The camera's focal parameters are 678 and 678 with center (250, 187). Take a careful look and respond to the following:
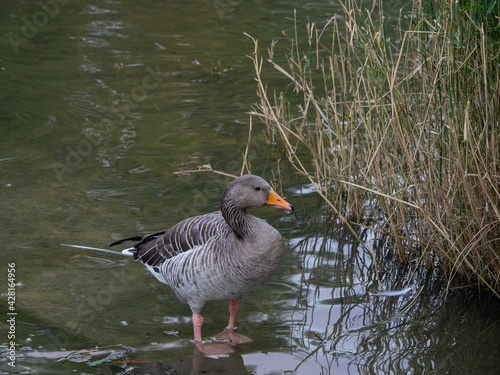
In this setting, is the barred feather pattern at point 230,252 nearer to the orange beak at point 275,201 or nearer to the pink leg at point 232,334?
the orange beak at point 275,201

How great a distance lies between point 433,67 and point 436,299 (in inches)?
71.3

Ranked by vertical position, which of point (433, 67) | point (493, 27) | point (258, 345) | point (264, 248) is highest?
point (493, 27)

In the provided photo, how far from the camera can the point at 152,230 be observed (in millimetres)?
6379

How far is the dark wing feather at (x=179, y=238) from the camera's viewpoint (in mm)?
4934

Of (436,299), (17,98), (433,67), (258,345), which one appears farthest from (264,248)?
(17,98)

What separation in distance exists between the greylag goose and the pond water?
43 cm

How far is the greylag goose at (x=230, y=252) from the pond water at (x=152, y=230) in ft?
1.41

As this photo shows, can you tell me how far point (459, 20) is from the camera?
15.3 ft

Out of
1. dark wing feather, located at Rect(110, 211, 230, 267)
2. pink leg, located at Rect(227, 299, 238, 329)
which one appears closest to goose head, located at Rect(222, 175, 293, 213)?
dark wing feather, located at Rect(110, 211, 230, 267)

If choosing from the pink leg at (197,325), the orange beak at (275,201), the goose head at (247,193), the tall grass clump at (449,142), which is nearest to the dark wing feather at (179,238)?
the goose head at (247,193)

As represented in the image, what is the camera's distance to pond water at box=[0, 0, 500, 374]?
4.78m

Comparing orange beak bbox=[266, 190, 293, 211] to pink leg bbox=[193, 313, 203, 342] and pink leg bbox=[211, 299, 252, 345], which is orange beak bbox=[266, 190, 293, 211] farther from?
pink leg bbox=[193, 313, 203, 342]

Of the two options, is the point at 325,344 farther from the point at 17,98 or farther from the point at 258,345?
the point at 17,98

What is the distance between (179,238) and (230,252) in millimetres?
568
